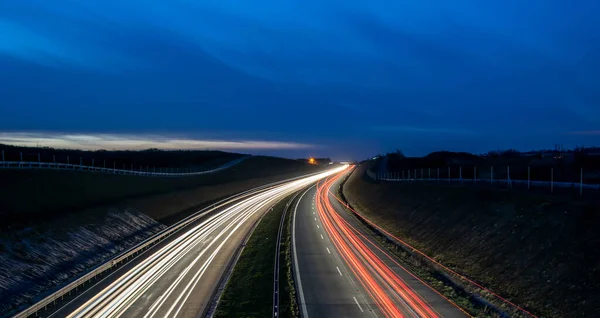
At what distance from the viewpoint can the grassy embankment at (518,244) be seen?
2058cm

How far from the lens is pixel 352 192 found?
297 ft

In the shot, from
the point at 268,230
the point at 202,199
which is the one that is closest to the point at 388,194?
the point at 268,230

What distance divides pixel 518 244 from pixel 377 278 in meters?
8.31

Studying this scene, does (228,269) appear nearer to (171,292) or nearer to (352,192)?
(171,292)

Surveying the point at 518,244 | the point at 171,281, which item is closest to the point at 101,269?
the point at 171,281

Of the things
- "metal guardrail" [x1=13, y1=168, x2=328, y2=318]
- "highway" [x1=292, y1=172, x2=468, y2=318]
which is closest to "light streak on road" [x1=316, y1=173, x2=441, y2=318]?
"highway" [x1=292, y1=172, x2=468, y2=318]

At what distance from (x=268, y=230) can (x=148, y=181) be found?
2954 cm

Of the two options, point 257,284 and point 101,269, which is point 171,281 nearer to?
point 101,269

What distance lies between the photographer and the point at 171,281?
27766 millimetres

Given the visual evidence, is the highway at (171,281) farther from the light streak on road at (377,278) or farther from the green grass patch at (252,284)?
→ the light streak on road at (377,278)

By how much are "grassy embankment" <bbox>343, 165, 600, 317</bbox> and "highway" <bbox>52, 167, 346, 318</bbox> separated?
44.3 ft

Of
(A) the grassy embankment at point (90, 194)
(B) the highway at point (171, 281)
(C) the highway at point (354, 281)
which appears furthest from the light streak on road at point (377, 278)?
(A) the grassy embankment at point (90, 194)

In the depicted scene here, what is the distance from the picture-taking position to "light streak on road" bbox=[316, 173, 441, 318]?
22.2 metres

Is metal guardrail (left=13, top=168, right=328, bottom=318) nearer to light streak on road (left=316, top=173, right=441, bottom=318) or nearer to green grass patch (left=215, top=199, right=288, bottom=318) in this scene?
green grass patch (left=215, top=199, right=288, bottom=318)
